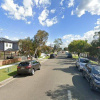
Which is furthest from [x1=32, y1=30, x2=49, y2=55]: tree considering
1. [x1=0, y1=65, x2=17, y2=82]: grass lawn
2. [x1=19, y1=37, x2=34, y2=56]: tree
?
[x1=0, y1=65, x2=17, y2=82]: grass lawn

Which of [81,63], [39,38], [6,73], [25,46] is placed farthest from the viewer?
[39,38]

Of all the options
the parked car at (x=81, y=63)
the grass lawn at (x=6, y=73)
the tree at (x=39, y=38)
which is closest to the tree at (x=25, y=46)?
the tree at (x=39, y=38)

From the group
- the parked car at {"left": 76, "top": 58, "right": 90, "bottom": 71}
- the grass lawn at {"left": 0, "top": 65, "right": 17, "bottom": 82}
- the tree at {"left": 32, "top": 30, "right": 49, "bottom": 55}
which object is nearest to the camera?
the grass lawn at {"left": 0, "top": 65, "right": 17, "bottom": 82}

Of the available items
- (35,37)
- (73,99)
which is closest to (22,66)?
(73,99)

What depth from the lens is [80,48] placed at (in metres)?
28.0

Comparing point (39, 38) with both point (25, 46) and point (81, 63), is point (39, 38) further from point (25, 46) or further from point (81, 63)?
point (81, 63)

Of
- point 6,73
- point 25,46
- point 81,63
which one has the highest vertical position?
point 25,46

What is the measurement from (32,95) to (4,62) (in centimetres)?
1309

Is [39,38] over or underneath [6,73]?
over

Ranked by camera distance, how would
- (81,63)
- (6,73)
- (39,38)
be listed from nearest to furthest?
(6,73), (81,63), (39,38)

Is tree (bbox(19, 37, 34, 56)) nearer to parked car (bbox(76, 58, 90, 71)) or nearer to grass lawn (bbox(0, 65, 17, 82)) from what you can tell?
grass lawn (bbox(0, 65, 17, 82))

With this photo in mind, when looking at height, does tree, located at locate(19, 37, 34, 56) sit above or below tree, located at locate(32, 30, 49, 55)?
below

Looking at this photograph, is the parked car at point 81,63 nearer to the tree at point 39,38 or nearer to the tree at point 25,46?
the tree at point 25,46

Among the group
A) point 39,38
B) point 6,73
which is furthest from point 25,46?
point 6,73
